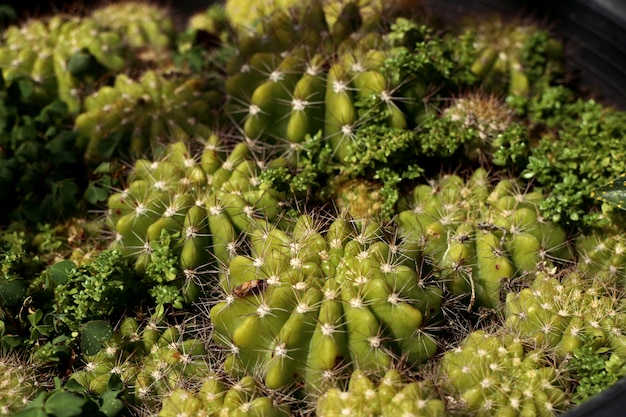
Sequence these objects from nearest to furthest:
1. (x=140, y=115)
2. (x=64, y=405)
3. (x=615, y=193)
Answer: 1. (x=64, y=405)
2. (x=615, y=193)
3. (x=140, y=115)

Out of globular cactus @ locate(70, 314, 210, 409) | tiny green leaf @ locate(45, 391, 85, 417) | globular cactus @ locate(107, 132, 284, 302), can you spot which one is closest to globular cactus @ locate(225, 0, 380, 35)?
globular cactus @ locate(107, 132, 284, 302)

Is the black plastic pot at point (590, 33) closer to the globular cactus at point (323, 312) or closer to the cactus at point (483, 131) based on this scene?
the cactus at point (483, 131)

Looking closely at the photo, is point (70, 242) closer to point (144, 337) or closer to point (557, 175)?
point (144, 337)

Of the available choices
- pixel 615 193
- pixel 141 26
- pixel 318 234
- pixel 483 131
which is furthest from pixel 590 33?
pixel 141 26

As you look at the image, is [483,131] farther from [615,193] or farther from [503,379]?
[503,379]

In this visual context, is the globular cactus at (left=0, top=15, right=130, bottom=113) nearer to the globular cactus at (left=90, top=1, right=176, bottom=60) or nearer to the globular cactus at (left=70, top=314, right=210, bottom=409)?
the globular cactus at (left=90, top=1, right=176, bottom=60)

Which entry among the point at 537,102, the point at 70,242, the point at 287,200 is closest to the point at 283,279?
the point at 287,200
